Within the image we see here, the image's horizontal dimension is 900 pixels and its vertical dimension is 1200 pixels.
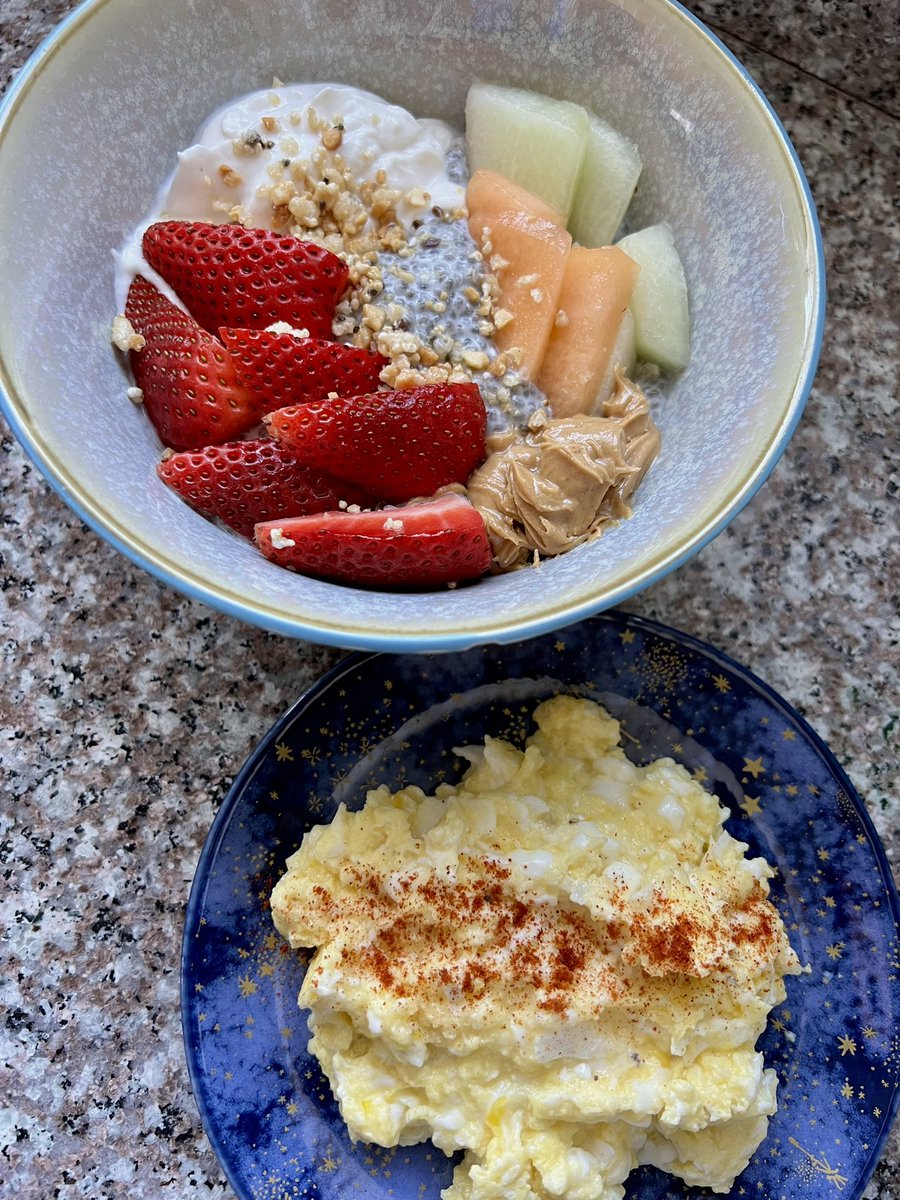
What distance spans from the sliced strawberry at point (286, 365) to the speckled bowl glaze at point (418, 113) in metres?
0.16

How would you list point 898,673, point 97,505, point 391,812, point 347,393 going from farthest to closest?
point 898,673
point 391,812
point 347,393
point 97,505

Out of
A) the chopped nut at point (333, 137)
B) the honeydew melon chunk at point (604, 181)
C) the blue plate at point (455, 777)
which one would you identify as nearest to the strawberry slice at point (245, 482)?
the blue plate at point (455, 777)

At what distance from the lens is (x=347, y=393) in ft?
4.01

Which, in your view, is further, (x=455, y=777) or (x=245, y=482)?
(x=455, y=777)

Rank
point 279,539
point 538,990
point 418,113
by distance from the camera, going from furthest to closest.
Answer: point 418,113 → point 538,990 → point 279,539

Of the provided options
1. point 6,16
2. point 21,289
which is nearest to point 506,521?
point 21,289

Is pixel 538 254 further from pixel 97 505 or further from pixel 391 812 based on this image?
pixel 391 812

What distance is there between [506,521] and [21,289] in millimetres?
612

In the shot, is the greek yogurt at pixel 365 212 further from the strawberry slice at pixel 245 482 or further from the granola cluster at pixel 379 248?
the strawberry slice at pixel 245 482

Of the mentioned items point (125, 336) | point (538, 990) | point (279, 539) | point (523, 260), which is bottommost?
point (538, 990)

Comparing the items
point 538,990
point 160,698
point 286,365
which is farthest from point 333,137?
point 538,990

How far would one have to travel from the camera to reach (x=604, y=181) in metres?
1.33

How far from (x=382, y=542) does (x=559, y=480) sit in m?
0.24

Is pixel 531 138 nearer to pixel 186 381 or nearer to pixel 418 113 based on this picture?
pixel 418 113
